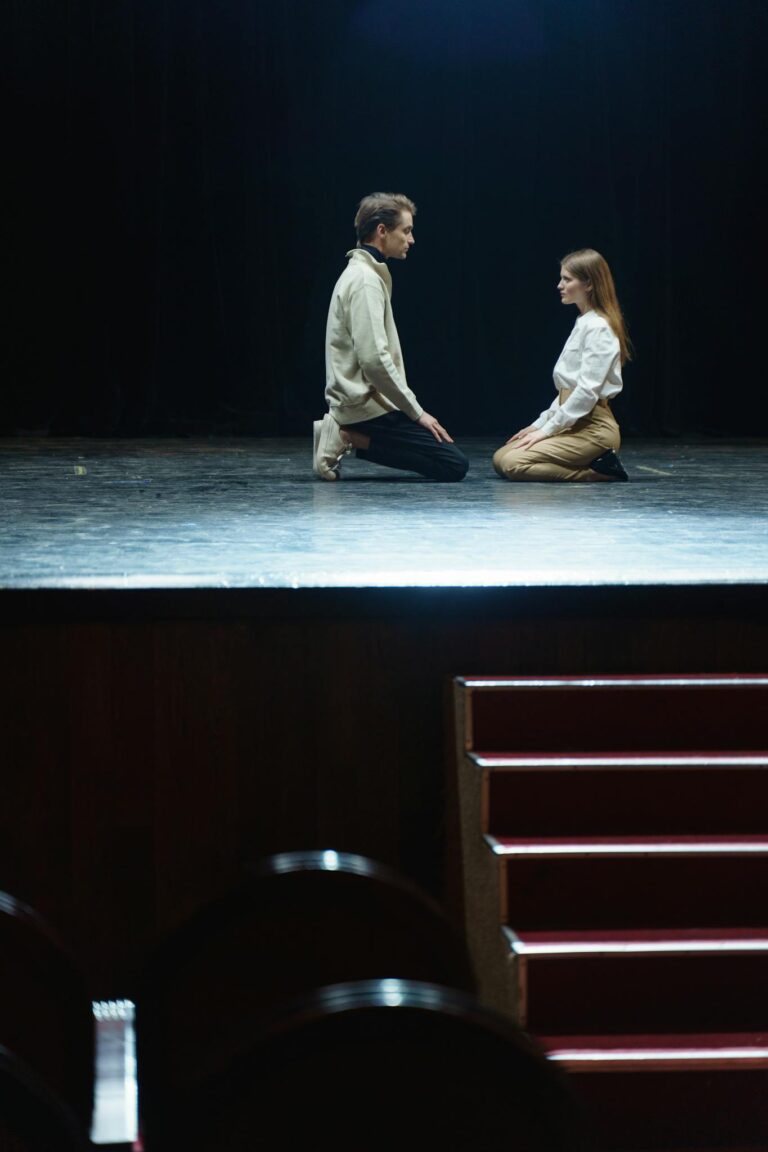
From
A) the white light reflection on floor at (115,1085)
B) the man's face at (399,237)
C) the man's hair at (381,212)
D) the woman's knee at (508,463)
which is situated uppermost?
the man's hair at (381,212)

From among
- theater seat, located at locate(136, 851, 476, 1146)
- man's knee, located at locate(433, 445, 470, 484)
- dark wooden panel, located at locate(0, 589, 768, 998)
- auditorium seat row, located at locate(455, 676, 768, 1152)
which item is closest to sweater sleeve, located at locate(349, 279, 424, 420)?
man's knee, located at locate(433, 445, 470, 484)

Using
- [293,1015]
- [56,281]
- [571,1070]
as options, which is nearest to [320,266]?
[56,281]

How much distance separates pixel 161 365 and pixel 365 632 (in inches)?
255

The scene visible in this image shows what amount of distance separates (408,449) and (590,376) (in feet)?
2.30

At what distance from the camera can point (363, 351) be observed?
4973mm

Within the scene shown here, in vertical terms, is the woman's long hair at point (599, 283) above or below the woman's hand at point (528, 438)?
above

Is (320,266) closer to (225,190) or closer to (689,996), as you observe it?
(225,190)

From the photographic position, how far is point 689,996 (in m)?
2.10

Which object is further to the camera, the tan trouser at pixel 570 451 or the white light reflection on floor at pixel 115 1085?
the tan trouser at pixel 570 451

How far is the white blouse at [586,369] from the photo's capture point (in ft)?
16.4

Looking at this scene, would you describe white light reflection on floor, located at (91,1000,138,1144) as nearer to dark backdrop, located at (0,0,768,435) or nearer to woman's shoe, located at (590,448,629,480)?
woman's shoe, located at (590,448,629,480)

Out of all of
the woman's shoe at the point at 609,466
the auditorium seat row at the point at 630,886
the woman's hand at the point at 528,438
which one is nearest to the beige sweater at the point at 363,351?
the woman's hand at the point at 528,438

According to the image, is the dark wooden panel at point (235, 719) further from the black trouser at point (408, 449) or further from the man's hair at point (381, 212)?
the man's hair at point (381, 212)

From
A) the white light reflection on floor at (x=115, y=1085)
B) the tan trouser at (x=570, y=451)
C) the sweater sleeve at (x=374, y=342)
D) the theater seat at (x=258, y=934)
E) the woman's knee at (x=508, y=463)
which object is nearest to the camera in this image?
the theater seat at (x=258, y=934)
